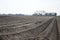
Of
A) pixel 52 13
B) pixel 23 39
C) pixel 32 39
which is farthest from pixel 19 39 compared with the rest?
pixel 52 13

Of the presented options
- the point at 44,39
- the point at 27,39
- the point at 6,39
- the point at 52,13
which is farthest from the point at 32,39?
the point at 52,13

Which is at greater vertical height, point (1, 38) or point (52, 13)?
point (1, 38)

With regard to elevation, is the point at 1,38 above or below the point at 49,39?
above

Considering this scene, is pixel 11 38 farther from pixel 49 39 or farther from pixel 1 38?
pixel 49 39

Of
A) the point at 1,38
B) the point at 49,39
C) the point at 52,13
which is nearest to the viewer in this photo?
the point at 1,38

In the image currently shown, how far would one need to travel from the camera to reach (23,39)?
11.5 meters

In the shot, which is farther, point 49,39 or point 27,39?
point 49,39

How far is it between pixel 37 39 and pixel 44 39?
0.68m

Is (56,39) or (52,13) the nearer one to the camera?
(56,39)

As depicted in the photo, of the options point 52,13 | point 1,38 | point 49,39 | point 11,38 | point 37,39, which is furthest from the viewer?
point 52,13

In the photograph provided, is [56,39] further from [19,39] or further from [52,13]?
[52,13]

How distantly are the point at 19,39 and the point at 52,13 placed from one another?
110 meters

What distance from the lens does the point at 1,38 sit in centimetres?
1015

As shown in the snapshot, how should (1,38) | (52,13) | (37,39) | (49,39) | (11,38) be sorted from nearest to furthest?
(1,38), (11,38), (37,39), (49,39), (52,13)
